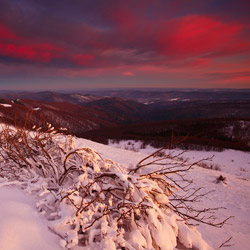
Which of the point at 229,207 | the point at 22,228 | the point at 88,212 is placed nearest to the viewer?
the point at 22,228

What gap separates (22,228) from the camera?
1277 millimetres

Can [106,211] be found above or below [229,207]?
above

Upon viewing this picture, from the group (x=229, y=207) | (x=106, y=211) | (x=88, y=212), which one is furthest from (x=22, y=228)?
(x=229, y=207)

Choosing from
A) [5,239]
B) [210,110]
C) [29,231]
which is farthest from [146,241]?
[210,110]

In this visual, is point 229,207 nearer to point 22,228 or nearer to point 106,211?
point 106,211

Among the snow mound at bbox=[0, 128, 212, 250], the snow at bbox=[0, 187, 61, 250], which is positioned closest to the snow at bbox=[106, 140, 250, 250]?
the snow mound at bbox=[0, 128, 212, 250]

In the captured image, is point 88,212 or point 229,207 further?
point 229,207

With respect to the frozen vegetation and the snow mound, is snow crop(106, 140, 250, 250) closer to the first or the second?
the frozen vegetation

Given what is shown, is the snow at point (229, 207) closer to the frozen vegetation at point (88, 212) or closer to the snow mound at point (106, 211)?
the frozen vegetation at point (88, 212)

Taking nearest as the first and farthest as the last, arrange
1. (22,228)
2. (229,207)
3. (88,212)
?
1. (22,228)
2. (88,212)
3. (229,207)

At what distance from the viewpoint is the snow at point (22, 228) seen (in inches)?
45.6

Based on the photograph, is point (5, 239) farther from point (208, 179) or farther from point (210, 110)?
point (210, 110)

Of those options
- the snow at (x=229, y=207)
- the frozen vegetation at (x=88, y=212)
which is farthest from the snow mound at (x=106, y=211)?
the snow at (x=229, y=207)

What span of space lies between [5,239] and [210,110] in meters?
186
